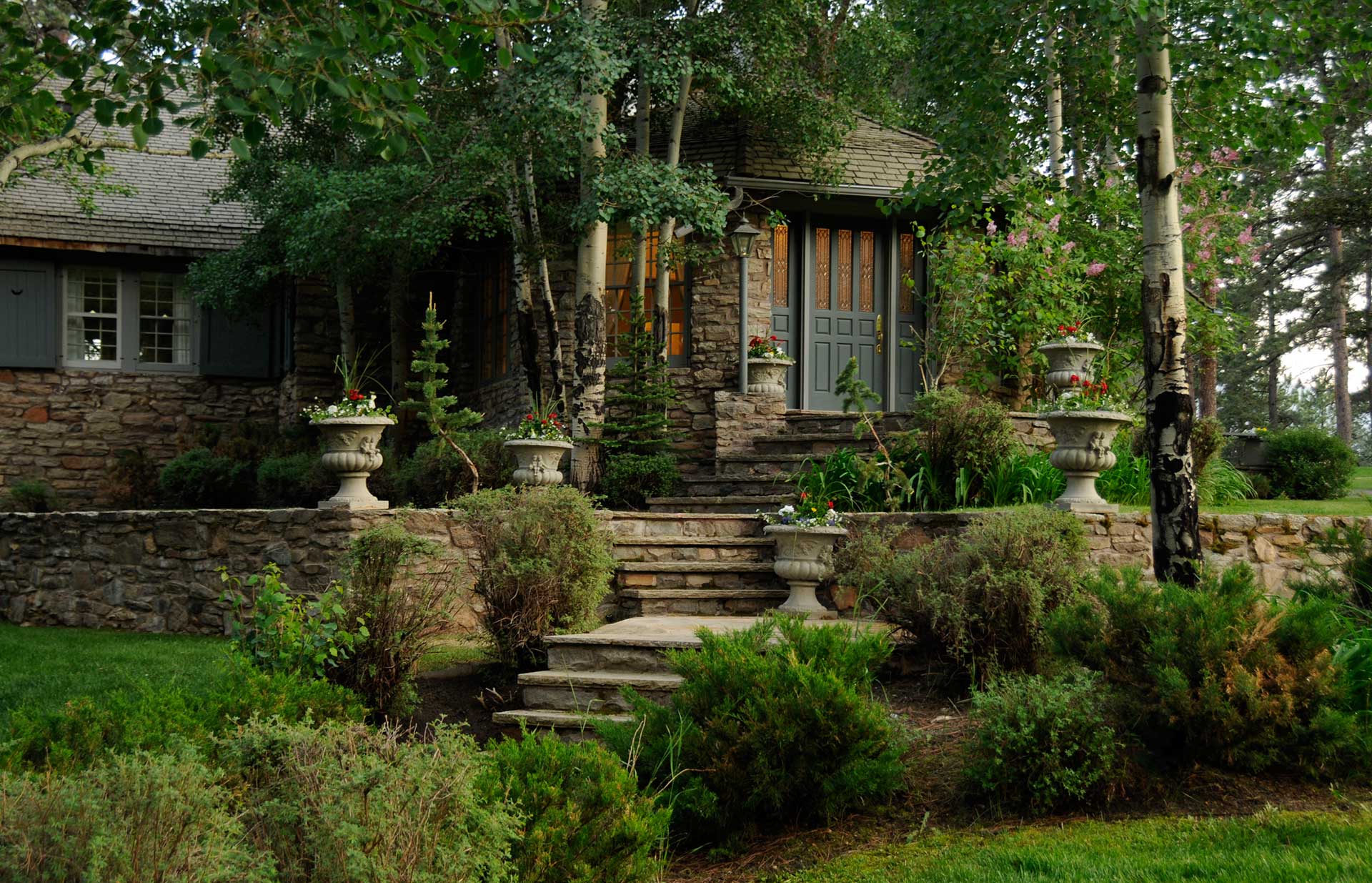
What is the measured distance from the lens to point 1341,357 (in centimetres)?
2528

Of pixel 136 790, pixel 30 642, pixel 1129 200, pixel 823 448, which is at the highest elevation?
pixel 1129 200

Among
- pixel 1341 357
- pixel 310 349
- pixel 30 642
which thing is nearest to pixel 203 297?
pixel 310 349

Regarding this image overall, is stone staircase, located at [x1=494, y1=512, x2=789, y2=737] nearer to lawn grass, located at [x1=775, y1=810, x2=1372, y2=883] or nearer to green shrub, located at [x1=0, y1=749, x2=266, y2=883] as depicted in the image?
lawn grass, located at [x1=775, y1=810, x2=1372, y2=883]

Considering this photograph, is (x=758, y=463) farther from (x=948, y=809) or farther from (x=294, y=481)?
(x=948, y=809)

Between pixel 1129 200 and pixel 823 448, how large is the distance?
4965 mm

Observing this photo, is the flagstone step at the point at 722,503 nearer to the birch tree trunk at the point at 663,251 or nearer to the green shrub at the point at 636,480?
the green shrub at the point at 636,480

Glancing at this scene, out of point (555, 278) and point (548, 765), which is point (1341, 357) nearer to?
point (555, 278)

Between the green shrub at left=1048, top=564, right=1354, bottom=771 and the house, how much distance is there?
23.5ft

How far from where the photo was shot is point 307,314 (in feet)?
52.1

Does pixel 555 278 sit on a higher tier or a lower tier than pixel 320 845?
higher

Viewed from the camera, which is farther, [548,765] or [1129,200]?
[1129,200]

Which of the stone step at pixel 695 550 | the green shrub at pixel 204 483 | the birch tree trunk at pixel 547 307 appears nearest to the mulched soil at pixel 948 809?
the stone step at pixel 695 550

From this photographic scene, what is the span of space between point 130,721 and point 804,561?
4969mm

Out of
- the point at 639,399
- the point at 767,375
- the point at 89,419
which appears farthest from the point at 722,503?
the point at 89,419
